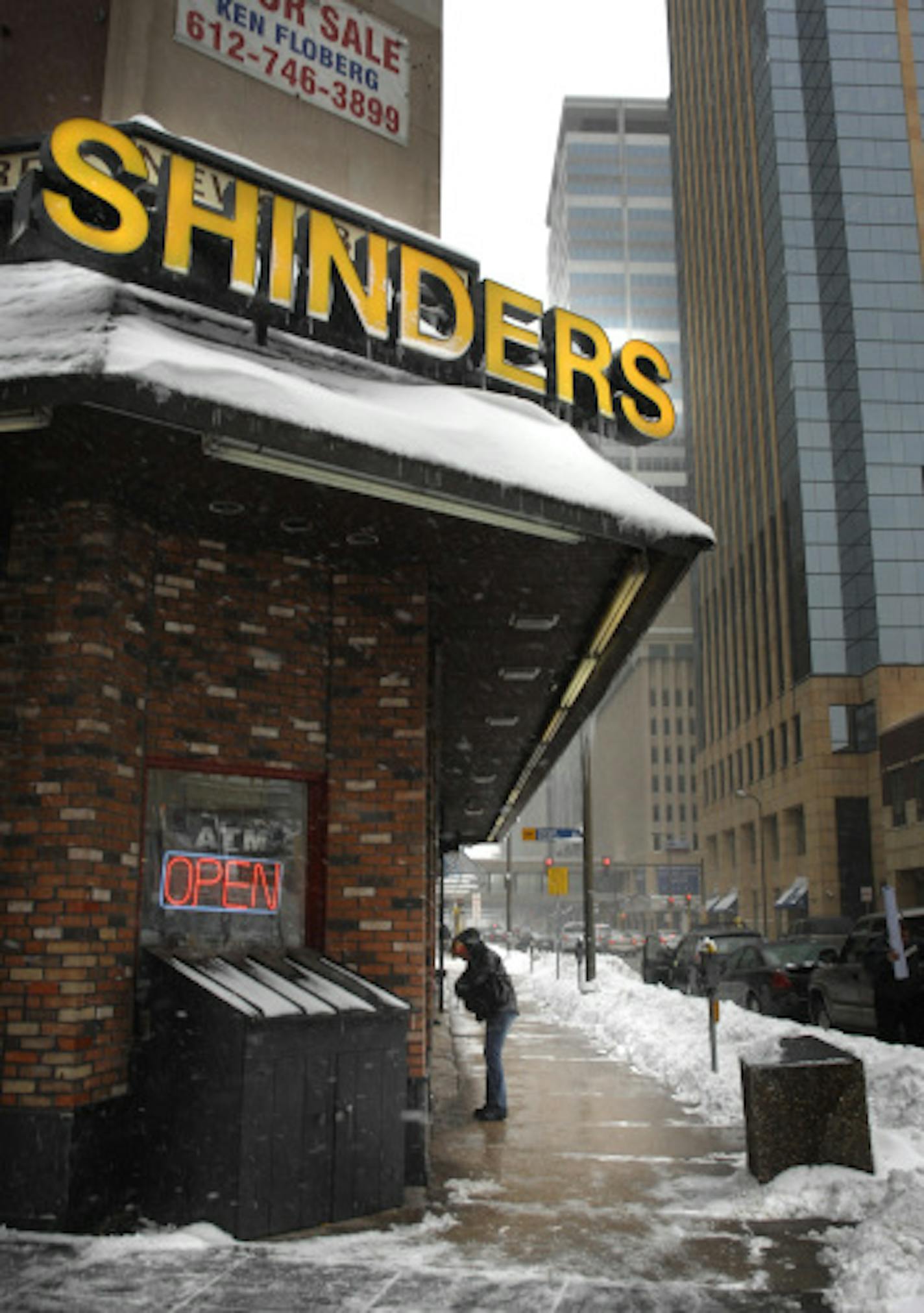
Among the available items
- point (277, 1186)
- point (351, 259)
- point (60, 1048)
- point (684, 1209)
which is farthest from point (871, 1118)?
point (351, 259)

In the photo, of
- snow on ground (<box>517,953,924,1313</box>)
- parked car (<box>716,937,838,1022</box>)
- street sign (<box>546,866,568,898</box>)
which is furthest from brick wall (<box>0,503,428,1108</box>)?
street sign (<box>546,866,568,898</box>)

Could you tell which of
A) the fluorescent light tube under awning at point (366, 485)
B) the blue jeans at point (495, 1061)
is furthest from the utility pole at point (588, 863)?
the fluorescent light tube under awning at point (366, 485)

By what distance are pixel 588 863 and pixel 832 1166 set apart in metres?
19.5

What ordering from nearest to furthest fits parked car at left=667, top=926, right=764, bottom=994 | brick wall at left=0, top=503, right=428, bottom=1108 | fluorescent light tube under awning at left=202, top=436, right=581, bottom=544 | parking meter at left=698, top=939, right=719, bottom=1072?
fluorescent light tube under awning at left=202, top=436, right=581, bottom=544 < brick wall at left=0, top=503, right=428, bottom=1108 < parking meter at left=698, top=939, right=719, bottom=1072 < parked car at left=667, top=926, right=764, bottom=994

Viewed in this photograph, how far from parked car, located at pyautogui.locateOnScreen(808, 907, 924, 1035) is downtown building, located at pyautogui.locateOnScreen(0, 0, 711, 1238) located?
7298 mm

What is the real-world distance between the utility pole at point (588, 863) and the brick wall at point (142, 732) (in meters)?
14.4

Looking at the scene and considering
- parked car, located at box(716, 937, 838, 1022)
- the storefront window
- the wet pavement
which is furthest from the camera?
parked car, located at box(716, 937, 838, 1022)

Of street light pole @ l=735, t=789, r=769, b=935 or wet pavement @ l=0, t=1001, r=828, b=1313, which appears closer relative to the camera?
wet pavement @ l=0, t=1001, r=828, b=1313

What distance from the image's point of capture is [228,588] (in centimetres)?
818

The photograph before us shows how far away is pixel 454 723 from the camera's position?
15234 millimetres

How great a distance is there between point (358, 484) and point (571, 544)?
182cm

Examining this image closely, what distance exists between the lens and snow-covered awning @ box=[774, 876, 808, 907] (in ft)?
213

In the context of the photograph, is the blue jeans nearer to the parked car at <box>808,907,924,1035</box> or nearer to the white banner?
the white banner

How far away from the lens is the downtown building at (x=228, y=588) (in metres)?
6.32
